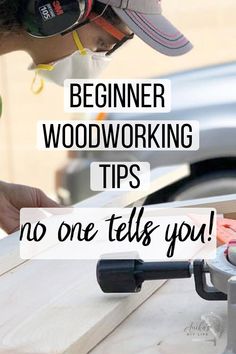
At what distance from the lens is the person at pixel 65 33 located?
5.11 ft

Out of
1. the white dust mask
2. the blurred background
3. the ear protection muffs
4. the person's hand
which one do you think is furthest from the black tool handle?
the blurred background

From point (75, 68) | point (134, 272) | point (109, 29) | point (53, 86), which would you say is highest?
point (109, 29)

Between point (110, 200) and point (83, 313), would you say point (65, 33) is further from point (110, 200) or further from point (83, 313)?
point (83, 313)

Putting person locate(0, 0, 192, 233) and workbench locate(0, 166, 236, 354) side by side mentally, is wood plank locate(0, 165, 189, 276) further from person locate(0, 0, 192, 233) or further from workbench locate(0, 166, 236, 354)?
person locate(0, 0, 192, 233)

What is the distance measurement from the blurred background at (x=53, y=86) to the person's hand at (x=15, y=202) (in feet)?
13.8

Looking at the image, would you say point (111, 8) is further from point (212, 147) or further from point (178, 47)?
point (212, 147)

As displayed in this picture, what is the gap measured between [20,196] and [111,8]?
50 centimetres

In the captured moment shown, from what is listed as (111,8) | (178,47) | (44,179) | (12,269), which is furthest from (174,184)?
(44,179)

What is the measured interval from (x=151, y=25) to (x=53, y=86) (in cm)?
487

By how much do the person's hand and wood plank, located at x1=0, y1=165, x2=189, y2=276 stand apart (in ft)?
0.29

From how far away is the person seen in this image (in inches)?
61.3

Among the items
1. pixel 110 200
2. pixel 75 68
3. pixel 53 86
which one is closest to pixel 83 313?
pixel 110 200

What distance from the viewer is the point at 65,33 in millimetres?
1658

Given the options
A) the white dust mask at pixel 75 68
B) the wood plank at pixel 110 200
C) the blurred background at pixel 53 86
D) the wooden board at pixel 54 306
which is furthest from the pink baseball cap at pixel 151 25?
the blurred background at pixel 53 86
